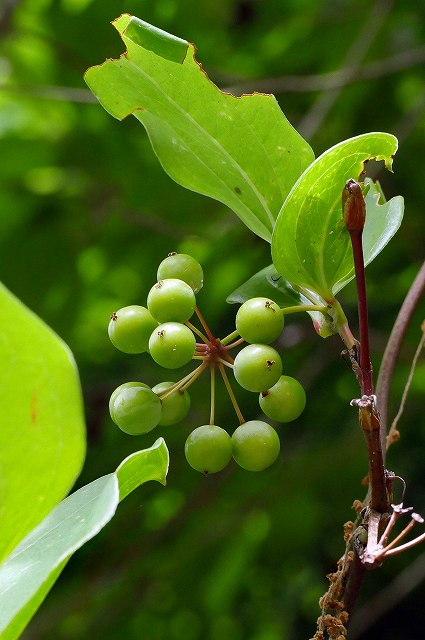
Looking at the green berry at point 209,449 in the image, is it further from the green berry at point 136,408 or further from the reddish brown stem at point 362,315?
the reddish brown stem at point 362,315

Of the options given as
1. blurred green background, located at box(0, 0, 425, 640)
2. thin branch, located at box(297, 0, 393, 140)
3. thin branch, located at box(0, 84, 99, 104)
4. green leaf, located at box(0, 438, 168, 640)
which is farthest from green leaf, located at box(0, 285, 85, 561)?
thin branch, located at box(0, 84, 99, 104)

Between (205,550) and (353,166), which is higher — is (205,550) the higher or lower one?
the lower one

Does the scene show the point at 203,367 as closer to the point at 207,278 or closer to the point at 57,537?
the point at 57,537

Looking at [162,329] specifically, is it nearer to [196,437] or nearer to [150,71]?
[196,437]

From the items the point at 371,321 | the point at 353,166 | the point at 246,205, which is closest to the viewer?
the point at 353,166

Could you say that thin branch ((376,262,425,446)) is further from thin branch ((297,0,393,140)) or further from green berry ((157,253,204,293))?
thin branch ((297,0,393,140))

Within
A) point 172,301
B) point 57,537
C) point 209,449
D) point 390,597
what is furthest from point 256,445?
point 390,597

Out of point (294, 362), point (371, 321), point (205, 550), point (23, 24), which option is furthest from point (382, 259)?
point (23, 24)

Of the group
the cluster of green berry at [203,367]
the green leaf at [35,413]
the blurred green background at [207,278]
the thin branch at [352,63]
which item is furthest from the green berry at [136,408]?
the thin branch at [352,63]
